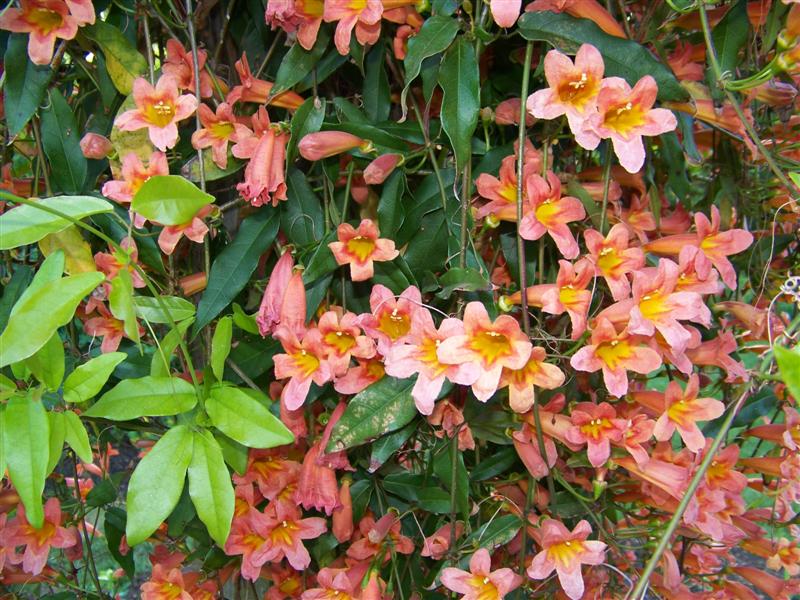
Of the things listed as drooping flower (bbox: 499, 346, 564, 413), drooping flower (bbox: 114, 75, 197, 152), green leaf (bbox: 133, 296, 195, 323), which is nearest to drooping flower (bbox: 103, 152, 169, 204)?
drooping flower (bbox: 114, 75, 197, 152)

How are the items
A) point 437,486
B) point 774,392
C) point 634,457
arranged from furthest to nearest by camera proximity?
point 774,392
point 437,486
point 634,457

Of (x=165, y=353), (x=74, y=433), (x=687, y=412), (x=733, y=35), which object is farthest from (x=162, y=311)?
(x=733, y=35)

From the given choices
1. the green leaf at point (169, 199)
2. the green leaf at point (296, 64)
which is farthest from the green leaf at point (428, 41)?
the green leaf at point (169, 199)

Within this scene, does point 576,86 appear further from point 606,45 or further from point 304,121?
point 304,121

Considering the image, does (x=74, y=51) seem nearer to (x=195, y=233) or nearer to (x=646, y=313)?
(x=195, y=233)

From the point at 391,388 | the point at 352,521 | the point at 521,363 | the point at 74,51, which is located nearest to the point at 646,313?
the point at 521,363

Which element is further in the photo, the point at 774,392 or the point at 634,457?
the point at 774,392

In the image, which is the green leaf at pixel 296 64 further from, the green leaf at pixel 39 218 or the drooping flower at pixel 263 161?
the green leaf at pixel 39 218
